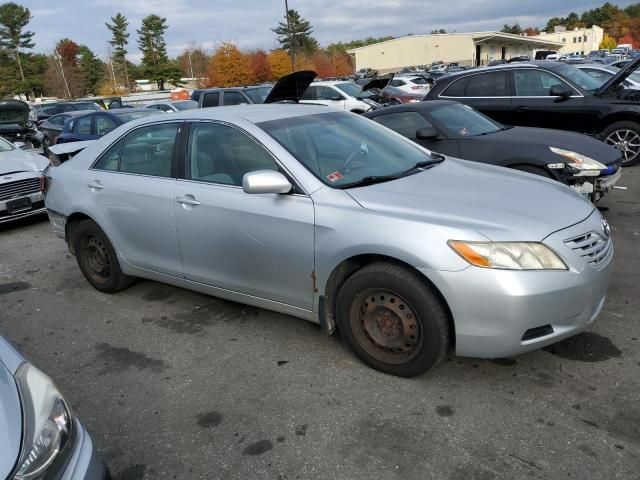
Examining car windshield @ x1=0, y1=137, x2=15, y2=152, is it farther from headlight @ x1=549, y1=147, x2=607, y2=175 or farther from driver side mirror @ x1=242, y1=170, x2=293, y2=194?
headlight @ x1=549, y1=147, x2=607, y2=175

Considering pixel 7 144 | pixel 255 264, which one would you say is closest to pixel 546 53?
pixel 7 144

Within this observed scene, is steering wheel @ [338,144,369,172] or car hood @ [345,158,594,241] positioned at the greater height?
Result: steering wheel @ [338,144,369,172]

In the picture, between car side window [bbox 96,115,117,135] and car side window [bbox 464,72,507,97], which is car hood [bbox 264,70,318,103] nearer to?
car side window [bbox 464,72,507,97]

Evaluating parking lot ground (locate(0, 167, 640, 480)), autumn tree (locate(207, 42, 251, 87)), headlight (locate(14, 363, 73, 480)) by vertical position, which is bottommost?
parking lot ground (locate(0, 167, 640, 480))

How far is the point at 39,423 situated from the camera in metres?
1.77

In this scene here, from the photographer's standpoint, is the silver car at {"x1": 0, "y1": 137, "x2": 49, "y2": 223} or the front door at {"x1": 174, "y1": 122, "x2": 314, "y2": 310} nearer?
the front door at {"x1": 174, "y1": 122, "x2": 314, "y2": 310}

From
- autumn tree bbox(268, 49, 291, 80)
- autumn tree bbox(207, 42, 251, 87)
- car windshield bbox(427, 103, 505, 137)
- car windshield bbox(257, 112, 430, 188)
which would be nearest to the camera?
car windshield bbox(257, 112, 430, 188)

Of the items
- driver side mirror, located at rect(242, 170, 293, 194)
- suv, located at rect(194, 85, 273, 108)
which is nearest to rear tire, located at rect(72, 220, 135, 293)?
driver side mirror, located at rect(242, 170, 293, 194)

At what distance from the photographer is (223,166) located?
375 centimetres

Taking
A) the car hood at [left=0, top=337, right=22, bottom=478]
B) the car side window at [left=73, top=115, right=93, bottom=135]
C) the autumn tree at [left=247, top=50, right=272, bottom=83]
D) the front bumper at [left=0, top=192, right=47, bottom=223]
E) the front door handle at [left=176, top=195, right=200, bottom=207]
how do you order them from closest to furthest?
the car hood at [left=0, top=337, right=22, bottom=478] < the front door handle at [left=176, top=195, right=200, bottom=207] < the front bumper at [left=0, top=192, right=47, bottom=223] < the car side window at [left=73, top=115, right=93, bottom=135] < the autumn tree at [left=247, top=50, right=272, bottom=83]

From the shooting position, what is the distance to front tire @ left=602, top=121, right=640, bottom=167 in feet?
27.0

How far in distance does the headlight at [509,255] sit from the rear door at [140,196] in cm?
221

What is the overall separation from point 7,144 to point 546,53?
141 ft

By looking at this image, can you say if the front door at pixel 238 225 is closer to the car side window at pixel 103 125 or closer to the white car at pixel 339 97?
the car side window at pixel 103 125
